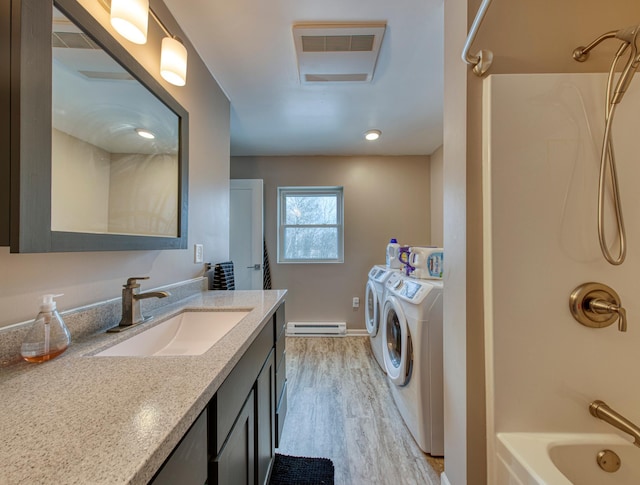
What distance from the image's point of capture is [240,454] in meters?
0.80

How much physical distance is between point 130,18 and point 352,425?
227 cm

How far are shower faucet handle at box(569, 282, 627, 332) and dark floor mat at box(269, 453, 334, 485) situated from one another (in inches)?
52.4

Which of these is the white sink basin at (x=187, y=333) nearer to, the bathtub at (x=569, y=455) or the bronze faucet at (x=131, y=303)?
the bronze faucet at (x=131, y=303)

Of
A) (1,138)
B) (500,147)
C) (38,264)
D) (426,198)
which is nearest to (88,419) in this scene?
(38,264)

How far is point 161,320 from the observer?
3.48ft

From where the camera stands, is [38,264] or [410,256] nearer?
[38,264]

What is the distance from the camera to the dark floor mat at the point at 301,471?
130 centimetres

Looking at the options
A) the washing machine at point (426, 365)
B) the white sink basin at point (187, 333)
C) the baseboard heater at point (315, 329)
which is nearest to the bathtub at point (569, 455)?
the washing machine at point (426, 365)

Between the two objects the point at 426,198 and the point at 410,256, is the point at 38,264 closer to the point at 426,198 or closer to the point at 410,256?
the point at 410,256

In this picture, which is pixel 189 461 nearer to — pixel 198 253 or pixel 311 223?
pixel 198 253

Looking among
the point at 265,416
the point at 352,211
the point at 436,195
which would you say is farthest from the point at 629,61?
the point at 352,211

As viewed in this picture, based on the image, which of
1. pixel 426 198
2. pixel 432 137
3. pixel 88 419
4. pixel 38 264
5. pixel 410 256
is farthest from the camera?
pixel 426 198

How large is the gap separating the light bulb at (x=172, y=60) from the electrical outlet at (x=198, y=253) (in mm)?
871

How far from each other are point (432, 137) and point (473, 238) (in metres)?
2.27
